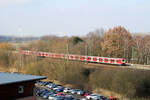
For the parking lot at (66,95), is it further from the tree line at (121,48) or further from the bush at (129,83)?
the tree line at (121,48)

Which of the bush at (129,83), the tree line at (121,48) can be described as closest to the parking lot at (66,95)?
the bush at (129,83)

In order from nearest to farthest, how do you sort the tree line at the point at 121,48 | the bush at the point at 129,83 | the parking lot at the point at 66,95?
the bush at the point at 129,83, the parking lot at the point at 66,95, the tree line at the point at 121,48

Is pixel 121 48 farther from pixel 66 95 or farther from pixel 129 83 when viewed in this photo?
pixel 66 95

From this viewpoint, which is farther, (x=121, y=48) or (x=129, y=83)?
(x=121, y=48)

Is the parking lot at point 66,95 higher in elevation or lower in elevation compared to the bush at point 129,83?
lower

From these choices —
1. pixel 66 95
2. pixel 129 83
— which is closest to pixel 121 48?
pixel 129 83

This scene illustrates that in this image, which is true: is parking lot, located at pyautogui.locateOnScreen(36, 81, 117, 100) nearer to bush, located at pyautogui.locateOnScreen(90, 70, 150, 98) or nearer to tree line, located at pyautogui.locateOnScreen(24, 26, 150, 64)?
bush, located at pyautogui.locateOnScreen(90, 70, 150, 98)

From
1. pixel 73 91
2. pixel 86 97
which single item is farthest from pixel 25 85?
pixel 73 91

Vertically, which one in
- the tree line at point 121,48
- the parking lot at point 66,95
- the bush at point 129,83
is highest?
the tree line at point 121,48

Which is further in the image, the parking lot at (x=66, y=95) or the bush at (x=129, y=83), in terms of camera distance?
the parking lot at (x=66, y=95)

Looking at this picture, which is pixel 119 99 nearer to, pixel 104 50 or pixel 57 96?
pixel 57 96

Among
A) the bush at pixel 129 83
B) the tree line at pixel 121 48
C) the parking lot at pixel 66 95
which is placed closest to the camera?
the bush at pixel 129 83

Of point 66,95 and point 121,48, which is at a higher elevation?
point 121,48

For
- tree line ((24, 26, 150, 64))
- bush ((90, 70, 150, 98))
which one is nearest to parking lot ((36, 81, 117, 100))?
bush ((90, 70, 150, 98))
